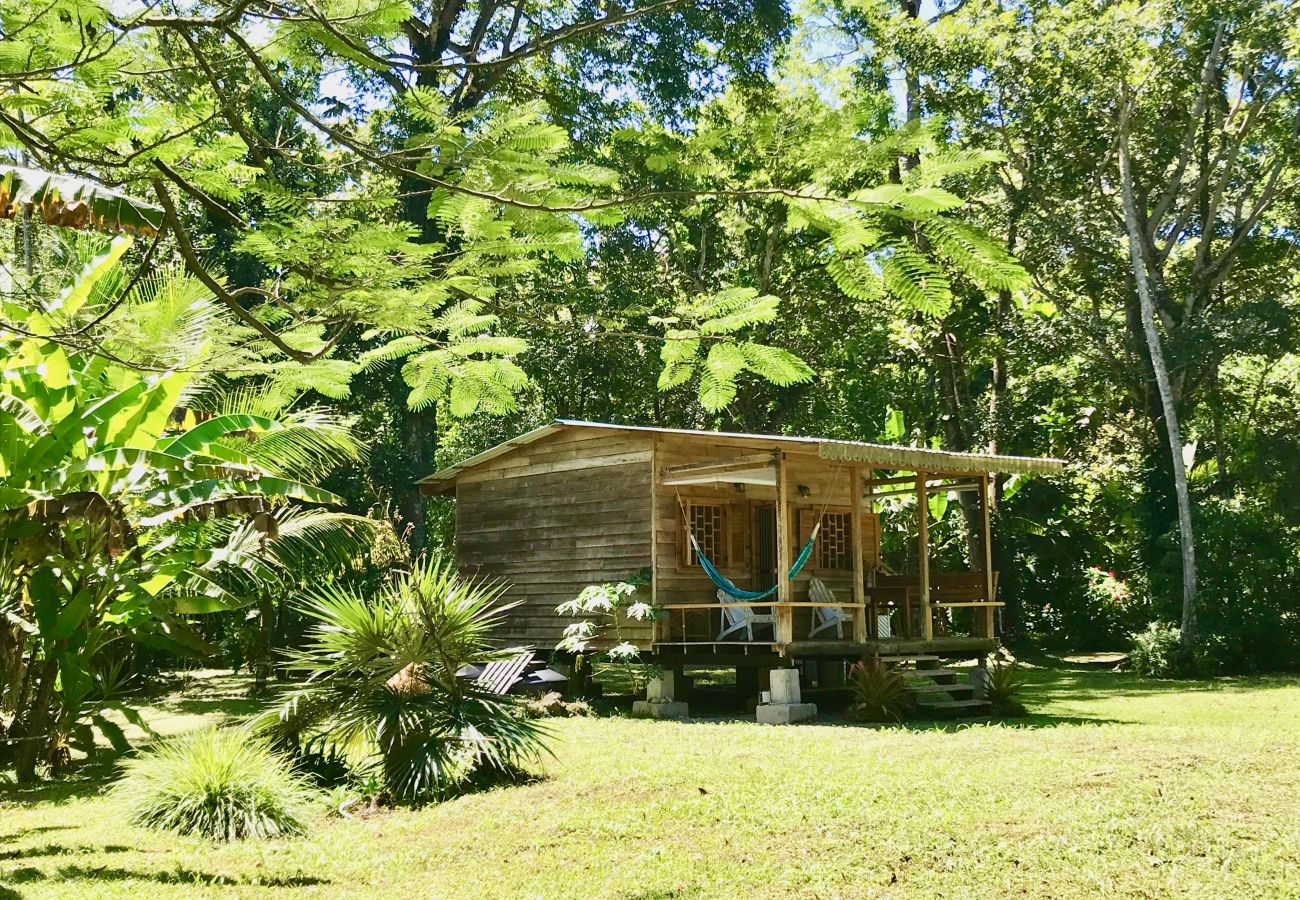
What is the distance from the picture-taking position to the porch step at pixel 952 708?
14.5m

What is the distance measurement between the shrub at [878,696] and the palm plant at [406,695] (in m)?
6.32

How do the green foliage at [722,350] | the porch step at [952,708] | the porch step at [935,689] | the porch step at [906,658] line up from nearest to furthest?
the green foliage at [722,350] < the porch step at [952,708] < the porch step at [935,689] < the porch step at [906,658]

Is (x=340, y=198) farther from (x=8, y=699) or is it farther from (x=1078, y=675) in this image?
(x=1078, y=675)

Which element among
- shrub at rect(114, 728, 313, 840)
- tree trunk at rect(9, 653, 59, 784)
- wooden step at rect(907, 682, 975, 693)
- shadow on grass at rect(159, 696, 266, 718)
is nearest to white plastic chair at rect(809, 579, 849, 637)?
wooden step at rect(907, 682, 975, 693)

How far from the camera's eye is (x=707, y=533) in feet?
56.6

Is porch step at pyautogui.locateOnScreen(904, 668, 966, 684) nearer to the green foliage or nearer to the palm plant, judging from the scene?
the palm plant

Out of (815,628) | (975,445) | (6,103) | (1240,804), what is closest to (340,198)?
(6,103)

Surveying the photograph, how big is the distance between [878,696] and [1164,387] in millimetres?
10339

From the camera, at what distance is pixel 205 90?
6.47 m

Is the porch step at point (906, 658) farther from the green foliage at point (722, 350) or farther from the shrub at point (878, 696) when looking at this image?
the green foliage at point (722, 350)

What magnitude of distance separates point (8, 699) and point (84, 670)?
0.84m

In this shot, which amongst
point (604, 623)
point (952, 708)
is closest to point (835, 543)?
point (604, 623)

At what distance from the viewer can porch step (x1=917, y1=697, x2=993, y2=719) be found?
47.7ft

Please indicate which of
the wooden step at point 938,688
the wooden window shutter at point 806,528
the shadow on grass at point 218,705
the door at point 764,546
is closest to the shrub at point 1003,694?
the wooden step at point 938,688
